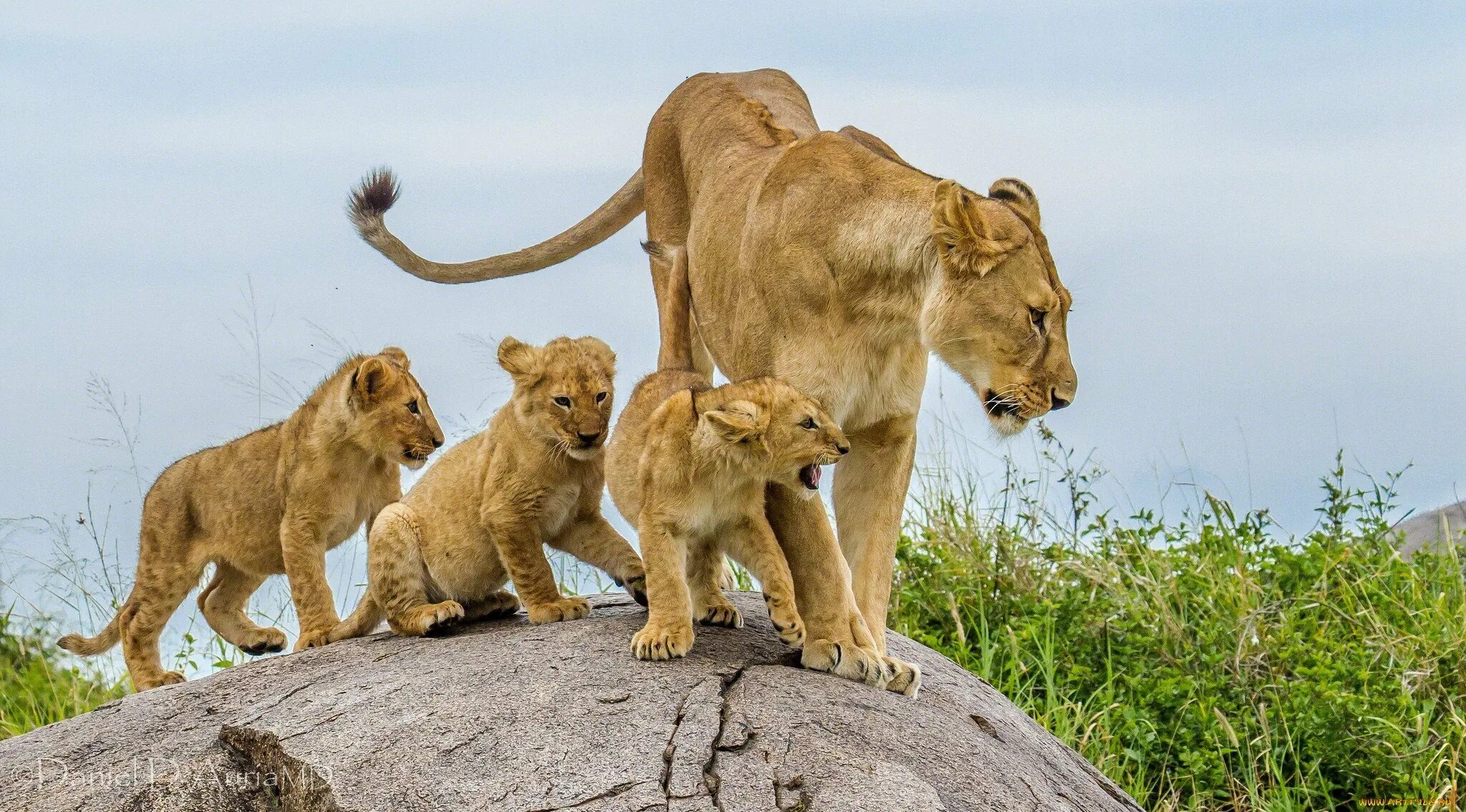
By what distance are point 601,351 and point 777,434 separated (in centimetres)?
83

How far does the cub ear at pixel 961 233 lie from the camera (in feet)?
14.5

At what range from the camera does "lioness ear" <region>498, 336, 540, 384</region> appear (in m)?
4.86

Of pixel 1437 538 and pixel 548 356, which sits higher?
pixel 1437 538

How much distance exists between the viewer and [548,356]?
4859 millimetres

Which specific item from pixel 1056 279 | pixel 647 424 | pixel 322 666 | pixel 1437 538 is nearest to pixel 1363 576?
pixel 1437 538

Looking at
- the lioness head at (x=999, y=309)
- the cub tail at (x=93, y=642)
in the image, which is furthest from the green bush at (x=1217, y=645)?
the cub tail at (x=93, y=642)

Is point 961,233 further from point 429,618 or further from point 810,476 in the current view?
point 429,618

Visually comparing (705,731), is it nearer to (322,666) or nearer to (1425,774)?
(322,666)

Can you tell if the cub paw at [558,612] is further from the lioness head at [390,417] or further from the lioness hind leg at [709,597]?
the lioness head at [390,417]

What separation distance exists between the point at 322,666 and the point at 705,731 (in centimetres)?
139

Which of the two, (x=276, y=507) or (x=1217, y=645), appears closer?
(x=276, y=507)

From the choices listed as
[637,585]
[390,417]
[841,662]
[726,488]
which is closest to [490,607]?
[637,585]

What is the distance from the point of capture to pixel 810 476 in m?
4.42

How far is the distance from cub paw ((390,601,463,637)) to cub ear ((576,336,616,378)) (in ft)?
2.79
